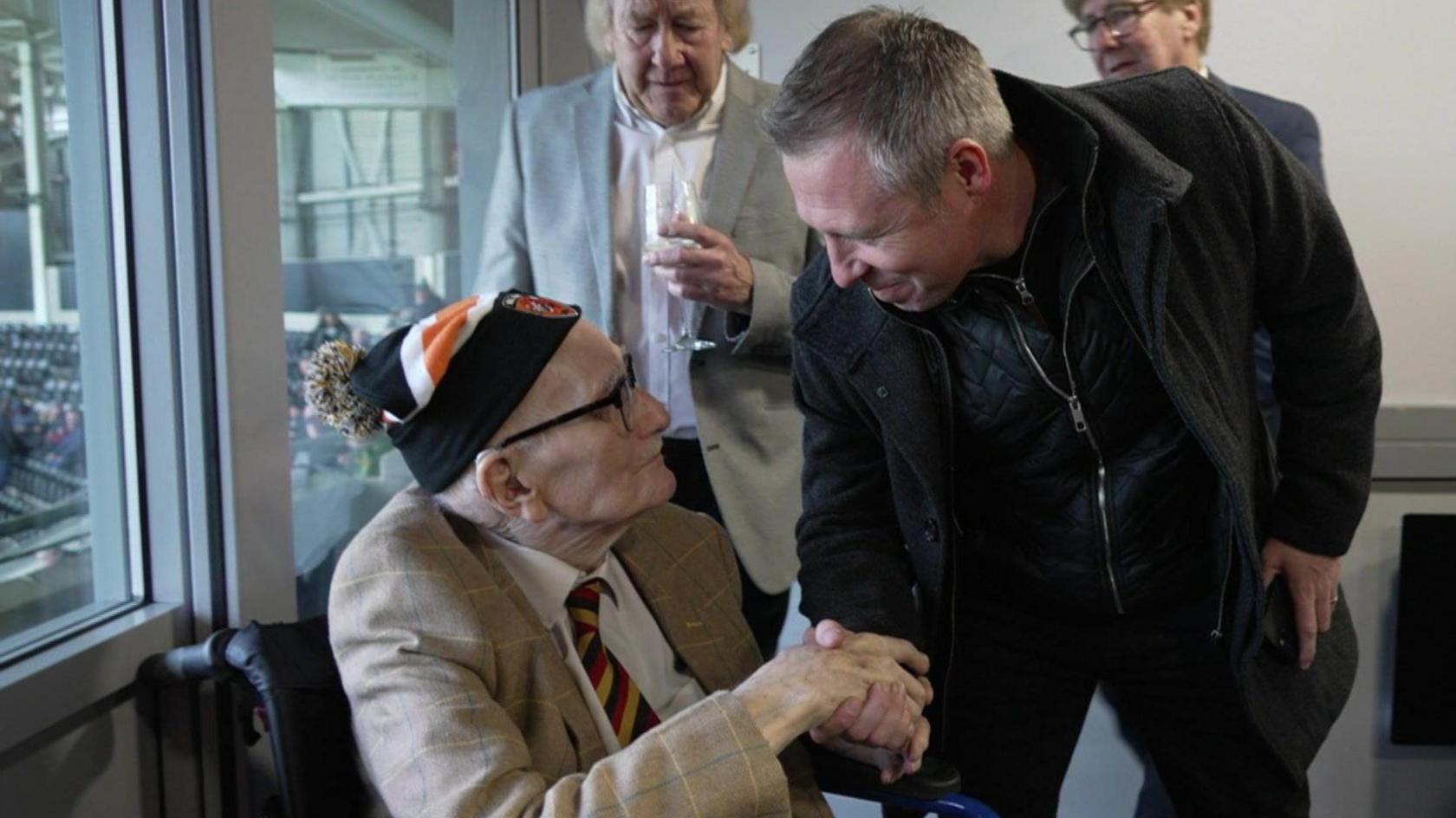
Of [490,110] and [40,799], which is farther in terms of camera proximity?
[490,110]

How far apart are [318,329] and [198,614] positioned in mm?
745

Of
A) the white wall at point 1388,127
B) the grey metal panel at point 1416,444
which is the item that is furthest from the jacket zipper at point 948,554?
the grey metal panel at point 1416,444

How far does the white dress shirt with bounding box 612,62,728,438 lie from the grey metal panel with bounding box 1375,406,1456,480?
5.46 ft

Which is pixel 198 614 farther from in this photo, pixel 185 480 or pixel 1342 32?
pixel 1342 32

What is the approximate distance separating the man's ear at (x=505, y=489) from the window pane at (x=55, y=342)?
572 mm

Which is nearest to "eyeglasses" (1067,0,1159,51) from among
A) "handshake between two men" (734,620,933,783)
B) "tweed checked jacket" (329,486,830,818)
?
"handshake between two men" (734,620,933,783)

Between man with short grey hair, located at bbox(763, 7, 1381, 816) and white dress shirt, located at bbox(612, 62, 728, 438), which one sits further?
white dress shirt, located at bbox(612, 62, 728, 438)

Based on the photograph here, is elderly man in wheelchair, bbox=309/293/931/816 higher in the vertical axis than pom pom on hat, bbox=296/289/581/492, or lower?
lower

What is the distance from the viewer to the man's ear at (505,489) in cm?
144

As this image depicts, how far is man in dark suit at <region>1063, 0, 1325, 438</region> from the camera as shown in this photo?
2412mm

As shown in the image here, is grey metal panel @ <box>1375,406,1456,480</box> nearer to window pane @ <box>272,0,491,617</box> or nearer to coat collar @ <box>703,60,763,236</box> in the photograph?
coat collar @ <box>703,60,763,236</box>

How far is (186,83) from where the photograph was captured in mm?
1622

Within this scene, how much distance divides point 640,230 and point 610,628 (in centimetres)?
85

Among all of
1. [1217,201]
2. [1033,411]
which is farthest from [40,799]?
[1217,201]
